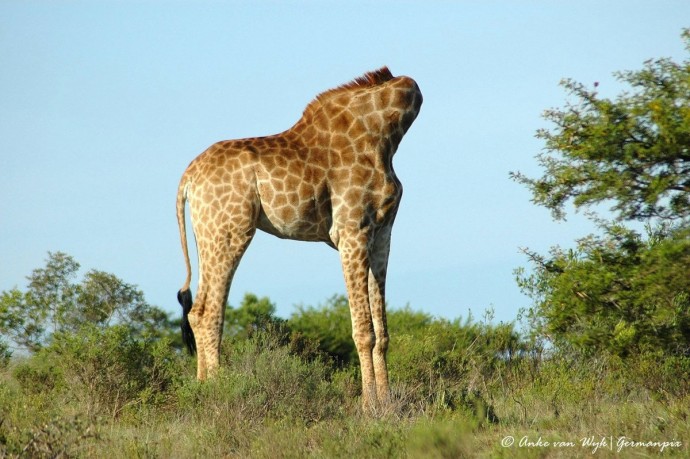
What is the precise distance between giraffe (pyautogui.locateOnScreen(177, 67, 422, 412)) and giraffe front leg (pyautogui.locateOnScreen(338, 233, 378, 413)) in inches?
0.5

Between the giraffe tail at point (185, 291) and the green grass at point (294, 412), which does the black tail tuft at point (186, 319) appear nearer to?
the giraffe tail at point (185, 291)

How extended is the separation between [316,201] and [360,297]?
55.0 inches

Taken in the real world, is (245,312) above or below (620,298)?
above

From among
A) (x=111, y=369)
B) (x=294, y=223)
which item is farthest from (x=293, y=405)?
(x=111, y=369)

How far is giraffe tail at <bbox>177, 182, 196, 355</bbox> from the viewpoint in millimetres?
12000

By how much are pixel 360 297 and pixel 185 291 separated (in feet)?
8.20

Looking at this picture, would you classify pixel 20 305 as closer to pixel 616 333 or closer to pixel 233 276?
pixel 233 276

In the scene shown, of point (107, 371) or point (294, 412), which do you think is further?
point (107, 371)

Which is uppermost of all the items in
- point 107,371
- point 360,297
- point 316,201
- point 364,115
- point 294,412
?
point 364,115

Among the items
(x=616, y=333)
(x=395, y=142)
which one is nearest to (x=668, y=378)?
(x=616, y=333)

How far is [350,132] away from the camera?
1198cm

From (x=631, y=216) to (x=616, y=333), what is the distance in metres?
1.44

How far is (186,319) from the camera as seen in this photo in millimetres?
12086

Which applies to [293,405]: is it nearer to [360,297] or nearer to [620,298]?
[360,297]
